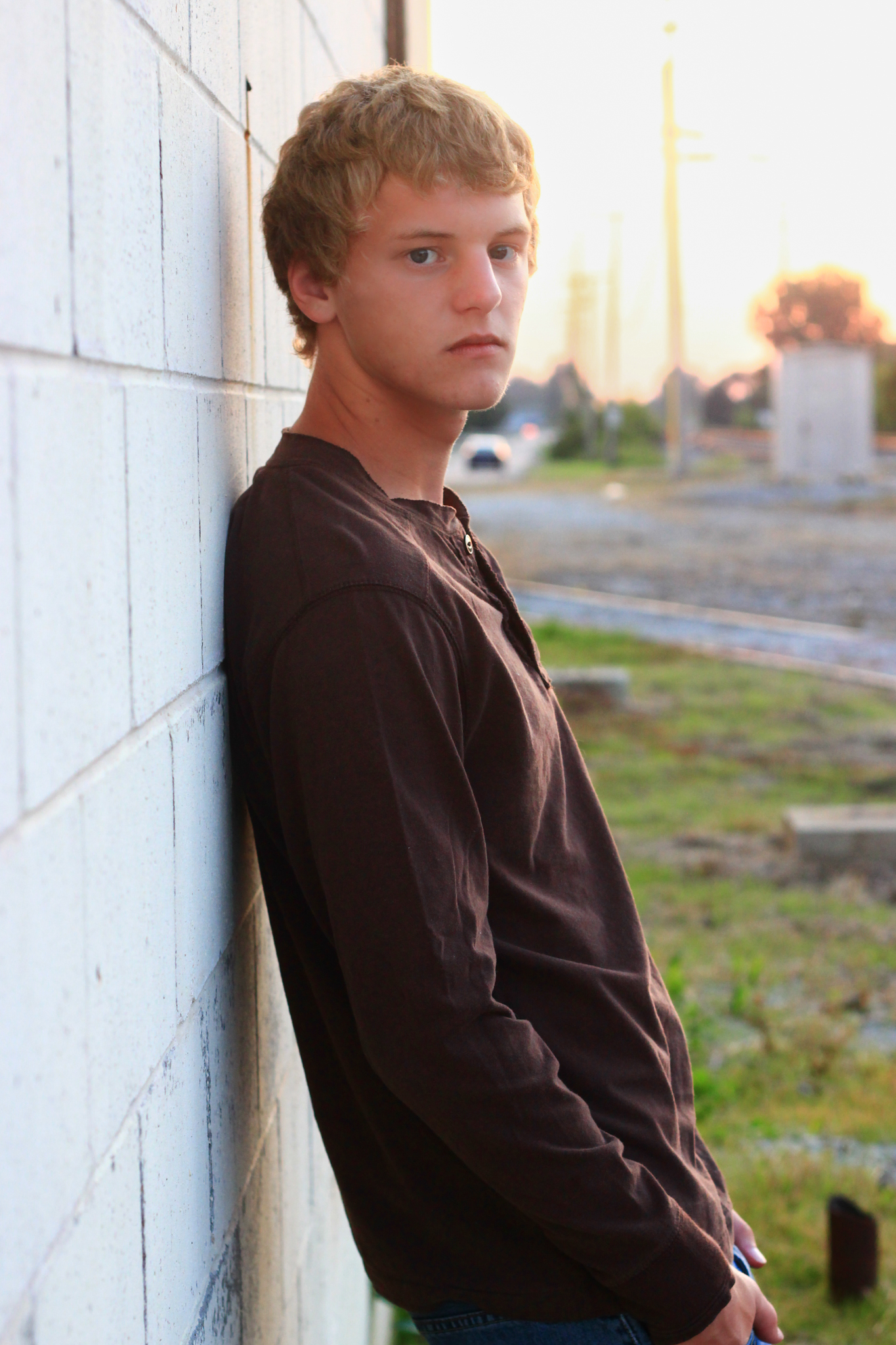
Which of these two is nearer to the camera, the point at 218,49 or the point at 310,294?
the point at 218,49

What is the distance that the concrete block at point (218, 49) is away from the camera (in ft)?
4.64

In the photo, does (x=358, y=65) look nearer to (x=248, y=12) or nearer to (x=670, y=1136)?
(x=248, y=12)

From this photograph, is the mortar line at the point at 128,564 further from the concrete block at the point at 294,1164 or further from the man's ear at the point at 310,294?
the concrete block at the point at 294,1164

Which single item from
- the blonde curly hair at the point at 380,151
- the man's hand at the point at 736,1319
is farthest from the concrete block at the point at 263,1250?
the blonde curly hair at the point at 380,151

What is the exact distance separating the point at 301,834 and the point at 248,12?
103 centimetres

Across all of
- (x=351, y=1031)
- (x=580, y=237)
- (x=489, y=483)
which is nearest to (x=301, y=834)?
(x=351, y=1031)

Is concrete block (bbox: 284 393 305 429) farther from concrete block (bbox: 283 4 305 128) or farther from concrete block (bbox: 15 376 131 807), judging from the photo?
concrete block (bbox: 15 376 131 807)

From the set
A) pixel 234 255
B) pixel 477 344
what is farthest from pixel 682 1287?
pixel 234 255

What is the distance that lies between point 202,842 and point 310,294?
2.22 feet

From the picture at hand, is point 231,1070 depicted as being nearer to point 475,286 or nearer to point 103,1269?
point 103,1269

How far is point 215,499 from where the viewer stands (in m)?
1.52

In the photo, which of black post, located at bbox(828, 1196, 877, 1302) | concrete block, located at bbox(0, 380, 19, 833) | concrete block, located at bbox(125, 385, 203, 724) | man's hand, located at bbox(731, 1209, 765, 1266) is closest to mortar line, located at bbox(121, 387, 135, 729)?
concrete block, located at bbox(125, 385, 203, 724)

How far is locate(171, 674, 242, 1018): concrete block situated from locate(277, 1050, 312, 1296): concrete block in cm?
52

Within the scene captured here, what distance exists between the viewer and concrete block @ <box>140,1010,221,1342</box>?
3.79 feet
